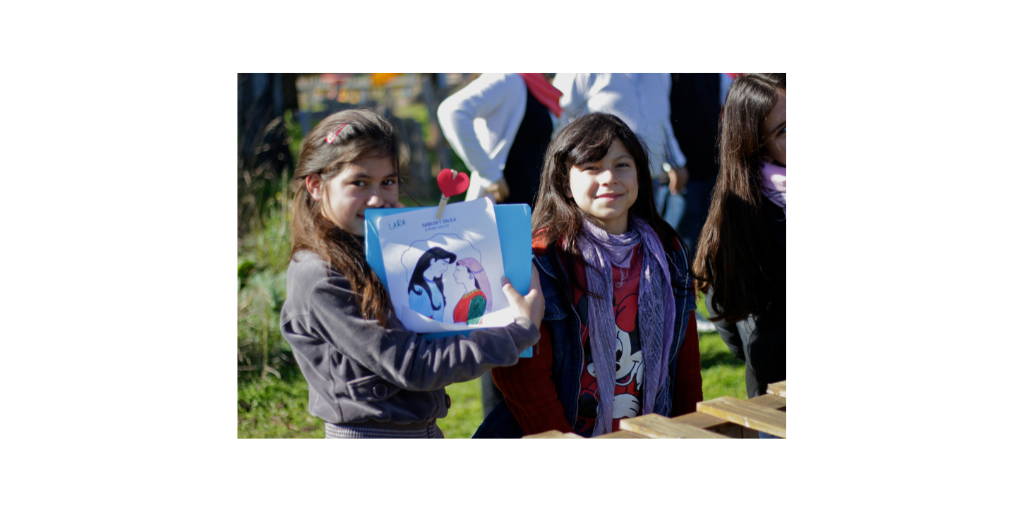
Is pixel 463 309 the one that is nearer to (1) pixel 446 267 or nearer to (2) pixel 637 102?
(1) pixel 446 267

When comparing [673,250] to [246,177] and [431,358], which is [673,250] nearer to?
[431,358]

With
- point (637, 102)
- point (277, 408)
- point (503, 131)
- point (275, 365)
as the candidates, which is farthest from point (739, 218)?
point (275, 365)

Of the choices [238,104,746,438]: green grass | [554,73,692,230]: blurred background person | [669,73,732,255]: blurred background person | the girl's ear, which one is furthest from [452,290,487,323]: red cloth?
[238,104,746,438]: green grass

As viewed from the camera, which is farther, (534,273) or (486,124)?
(486,124)

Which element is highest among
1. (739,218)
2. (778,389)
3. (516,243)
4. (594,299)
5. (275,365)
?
(739,218)

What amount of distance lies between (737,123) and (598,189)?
717mm

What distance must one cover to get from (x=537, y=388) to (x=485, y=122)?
149 centimetres

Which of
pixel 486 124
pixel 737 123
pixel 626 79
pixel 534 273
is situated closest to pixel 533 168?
pixel 486 124

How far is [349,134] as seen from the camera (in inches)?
73.0

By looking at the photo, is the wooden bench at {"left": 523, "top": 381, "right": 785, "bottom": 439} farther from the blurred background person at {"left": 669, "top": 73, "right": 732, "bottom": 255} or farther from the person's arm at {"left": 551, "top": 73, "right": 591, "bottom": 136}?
the person's arm at {"left": 551, "top": 73, "right": 591, "bottom": 136}

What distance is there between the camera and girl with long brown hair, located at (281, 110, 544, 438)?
5.91 feet

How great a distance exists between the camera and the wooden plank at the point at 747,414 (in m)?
2.03

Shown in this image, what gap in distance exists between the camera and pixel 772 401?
2.21 m

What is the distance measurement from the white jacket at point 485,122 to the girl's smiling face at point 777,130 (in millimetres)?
1081
